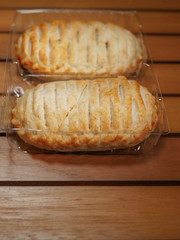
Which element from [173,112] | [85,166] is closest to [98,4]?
[173,112]

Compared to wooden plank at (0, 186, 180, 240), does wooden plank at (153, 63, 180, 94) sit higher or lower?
higher

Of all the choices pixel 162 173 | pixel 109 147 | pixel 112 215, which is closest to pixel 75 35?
pixel 109 147

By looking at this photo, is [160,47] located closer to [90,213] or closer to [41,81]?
[41,81]

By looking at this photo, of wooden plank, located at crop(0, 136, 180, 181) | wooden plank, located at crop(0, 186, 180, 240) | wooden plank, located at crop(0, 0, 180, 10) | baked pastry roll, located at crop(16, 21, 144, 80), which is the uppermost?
wooden plank, located at crop(0, 0, 180, 10)

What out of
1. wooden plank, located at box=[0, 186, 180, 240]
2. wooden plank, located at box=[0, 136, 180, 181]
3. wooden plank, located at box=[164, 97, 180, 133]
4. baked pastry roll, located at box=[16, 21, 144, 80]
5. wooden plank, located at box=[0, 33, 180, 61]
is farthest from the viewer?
wooden plank, located at box=[0, 33, 180, 61]

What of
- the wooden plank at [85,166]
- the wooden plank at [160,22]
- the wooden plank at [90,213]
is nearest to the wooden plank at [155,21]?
the wooden plank at [160,22]

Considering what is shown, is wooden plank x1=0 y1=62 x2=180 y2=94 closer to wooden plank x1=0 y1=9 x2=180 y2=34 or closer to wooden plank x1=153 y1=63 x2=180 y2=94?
wooden plank x1=153 y1=63 x2=180 y2=94

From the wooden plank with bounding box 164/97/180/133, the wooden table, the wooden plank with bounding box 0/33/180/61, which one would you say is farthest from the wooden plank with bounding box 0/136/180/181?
the wooden plank with bounding box 0/33/180/61
